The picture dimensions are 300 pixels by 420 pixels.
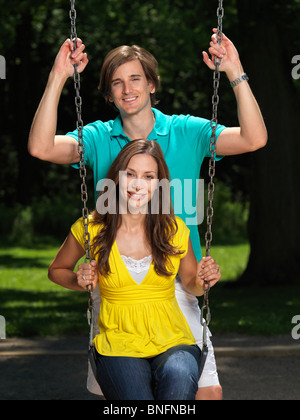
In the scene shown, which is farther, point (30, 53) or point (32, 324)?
point (30, 53)

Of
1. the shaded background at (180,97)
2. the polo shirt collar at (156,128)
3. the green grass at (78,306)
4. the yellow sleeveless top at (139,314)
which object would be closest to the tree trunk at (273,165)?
the shaded background at (180,97)

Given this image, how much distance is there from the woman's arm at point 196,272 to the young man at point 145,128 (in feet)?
0.20

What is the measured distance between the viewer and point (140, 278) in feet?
12.0

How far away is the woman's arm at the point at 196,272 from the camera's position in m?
3.74

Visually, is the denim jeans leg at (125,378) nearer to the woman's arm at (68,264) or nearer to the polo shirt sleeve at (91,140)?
the woman's arm at (68,264)

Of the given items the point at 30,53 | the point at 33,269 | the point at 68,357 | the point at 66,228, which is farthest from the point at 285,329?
the point at 30,53

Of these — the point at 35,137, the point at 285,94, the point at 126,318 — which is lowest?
the point at 126,318

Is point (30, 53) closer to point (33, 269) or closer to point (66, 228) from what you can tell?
point (66, 228)

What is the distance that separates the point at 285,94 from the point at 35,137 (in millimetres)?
9374

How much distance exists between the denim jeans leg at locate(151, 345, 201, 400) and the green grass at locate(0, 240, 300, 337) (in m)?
5.30

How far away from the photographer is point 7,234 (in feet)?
74.6

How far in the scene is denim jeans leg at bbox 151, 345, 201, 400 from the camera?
3.38 m

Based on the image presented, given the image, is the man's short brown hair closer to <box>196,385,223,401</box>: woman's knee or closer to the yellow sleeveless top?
the yellow sleeveless top

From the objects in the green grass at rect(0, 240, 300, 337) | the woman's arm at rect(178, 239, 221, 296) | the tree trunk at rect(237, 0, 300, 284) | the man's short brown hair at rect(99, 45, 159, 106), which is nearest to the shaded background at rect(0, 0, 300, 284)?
the tree trunk at rect(237, 0, 300, 284)
